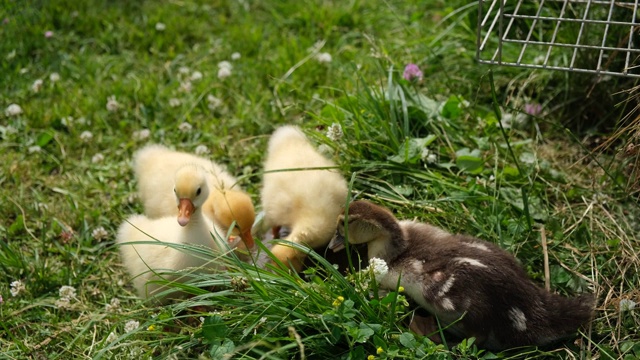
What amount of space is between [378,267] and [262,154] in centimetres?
161

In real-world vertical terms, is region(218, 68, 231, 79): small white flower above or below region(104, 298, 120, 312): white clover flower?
above

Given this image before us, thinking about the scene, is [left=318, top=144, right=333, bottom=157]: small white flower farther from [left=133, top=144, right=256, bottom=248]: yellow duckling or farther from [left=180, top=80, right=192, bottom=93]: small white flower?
[left=180, top=80, right=192, bottom=93]: small white flower

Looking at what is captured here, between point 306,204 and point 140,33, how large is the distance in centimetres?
260

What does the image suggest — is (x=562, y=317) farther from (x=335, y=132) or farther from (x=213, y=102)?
(x=213, y=102)

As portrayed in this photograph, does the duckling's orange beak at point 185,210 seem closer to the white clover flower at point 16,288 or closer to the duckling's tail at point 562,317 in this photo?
the white clover flower at point 16,288

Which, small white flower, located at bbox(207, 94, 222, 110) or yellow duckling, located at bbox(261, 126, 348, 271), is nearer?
yellow duckling, located at bbox(261, 126, 348, 271)

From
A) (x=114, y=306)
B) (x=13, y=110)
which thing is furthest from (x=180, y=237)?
(x=13, y=110)

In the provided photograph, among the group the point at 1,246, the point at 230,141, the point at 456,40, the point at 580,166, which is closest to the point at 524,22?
the point at 456,40

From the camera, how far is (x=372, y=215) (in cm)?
304

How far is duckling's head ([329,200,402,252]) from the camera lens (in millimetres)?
3012

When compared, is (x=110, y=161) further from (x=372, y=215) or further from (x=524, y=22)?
(x=524, y=22)

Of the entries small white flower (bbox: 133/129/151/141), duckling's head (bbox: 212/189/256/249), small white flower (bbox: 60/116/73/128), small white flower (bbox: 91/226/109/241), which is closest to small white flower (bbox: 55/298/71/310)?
small white flower (bbox: 91/226/109/241)

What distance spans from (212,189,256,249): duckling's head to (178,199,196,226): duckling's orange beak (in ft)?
0.56

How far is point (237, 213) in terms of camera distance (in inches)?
132
